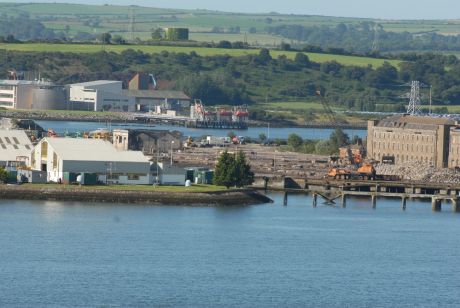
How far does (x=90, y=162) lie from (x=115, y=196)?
92.8 inches

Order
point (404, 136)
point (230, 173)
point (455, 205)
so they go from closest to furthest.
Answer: point (230, 173) < point (455, 205) < point (404, 136)

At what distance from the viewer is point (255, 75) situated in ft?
433

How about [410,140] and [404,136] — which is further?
[404,136]

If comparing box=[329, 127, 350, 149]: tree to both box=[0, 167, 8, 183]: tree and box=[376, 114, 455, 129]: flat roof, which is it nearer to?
box=[376, 114, 455, 129]: flat roof

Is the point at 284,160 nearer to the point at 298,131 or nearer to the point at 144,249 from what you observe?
the point at 144,249

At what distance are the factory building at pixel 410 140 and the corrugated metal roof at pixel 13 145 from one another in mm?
16443

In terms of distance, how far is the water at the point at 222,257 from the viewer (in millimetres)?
33875

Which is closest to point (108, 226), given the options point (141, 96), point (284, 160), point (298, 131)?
point (284, 160)

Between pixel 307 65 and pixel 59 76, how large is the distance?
62.2 feet

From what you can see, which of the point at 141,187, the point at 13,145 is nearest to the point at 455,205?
the point at 141,187

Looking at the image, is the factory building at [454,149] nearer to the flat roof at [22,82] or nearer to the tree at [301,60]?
the flat roof at [22,82]

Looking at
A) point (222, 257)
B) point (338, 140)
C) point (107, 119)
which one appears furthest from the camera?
point (107, 119)

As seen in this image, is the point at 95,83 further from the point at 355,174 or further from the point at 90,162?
the point at 90,162

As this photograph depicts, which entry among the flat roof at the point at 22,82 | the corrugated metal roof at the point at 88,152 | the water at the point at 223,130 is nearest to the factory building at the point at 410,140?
the corrugated metal roof at the point at 88,152
